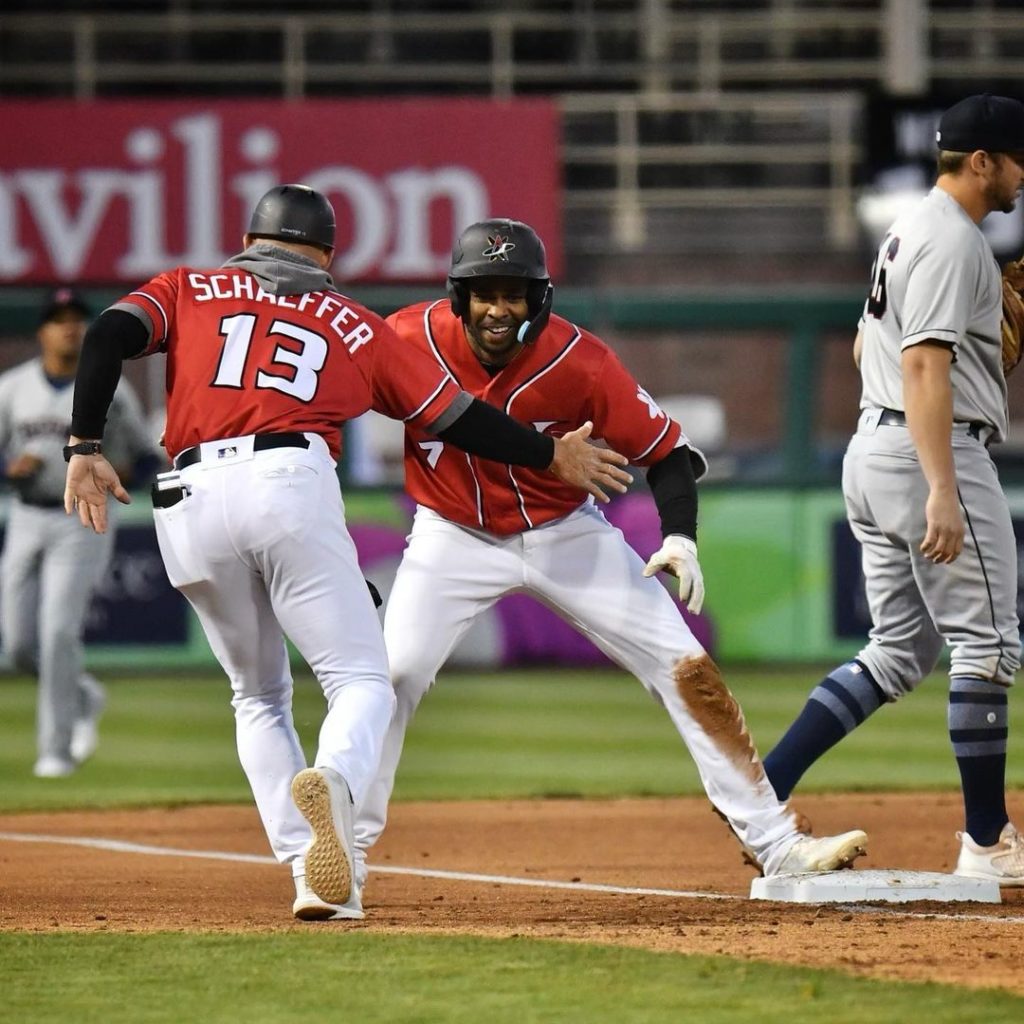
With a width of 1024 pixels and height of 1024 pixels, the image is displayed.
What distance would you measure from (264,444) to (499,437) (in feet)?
1.91

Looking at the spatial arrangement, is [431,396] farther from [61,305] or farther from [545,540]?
[61,305]

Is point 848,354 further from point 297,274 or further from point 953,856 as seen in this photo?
point 297,274

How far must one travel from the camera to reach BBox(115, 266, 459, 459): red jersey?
4871 mm

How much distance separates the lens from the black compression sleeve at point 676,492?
5.32 meters

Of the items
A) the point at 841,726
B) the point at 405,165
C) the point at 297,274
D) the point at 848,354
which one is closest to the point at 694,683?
the point at 841,726

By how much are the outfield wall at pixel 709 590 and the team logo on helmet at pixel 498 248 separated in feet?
30.1

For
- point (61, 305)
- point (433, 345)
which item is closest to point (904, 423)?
point (433, 345)

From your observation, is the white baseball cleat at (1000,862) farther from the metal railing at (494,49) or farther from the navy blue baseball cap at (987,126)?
the metal railing at (494,49)

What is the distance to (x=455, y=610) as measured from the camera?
213 inches

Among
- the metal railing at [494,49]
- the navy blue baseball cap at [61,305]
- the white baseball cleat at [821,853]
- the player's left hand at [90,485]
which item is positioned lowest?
the white baseball cleat at [821,853]

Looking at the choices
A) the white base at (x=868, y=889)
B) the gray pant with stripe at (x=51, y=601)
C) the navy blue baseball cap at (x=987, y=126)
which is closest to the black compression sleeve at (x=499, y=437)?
the white base at (x=868, y=889)

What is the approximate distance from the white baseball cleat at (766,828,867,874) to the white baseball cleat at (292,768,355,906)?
122cm

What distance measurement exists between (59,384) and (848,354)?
805 centimetres

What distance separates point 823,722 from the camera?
18.7 feet
